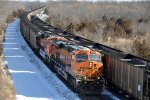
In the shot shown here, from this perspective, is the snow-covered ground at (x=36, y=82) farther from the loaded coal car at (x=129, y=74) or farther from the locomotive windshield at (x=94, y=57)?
the locomotive windshield at (x=94, y=57)

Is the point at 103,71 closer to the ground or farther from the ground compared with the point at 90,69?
closer to the ground

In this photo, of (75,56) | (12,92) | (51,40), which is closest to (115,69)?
(75,56)

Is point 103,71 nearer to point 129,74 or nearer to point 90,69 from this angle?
point 90,69

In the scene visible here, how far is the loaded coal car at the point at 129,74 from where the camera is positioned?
1800 cm

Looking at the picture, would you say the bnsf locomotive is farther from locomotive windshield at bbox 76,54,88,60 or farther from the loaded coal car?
the loaded coal car

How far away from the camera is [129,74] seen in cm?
1997

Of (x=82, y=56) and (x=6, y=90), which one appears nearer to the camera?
(x=6, y=90)

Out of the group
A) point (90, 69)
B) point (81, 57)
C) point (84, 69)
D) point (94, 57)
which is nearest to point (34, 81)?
point (81, 57)

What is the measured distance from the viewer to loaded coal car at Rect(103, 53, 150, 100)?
18.0m

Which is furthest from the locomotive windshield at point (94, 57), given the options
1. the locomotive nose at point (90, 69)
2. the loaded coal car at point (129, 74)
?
the loaded coal car at point (129, 74)

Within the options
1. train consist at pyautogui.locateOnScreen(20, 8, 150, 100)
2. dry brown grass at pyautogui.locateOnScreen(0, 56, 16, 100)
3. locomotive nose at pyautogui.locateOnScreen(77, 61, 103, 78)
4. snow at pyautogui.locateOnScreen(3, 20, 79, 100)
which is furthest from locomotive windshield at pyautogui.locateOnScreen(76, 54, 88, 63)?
dry brown grass at pyautogui.locateOnScreen(0, 56, 16, 100)

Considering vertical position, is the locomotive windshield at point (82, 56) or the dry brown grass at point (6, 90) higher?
the locomotive windshield at point (82, 56)

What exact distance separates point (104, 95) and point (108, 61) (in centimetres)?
238

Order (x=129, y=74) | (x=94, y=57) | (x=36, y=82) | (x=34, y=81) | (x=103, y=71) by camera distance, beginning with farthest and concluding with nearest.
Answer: (x=34, y=81), (x=36, y=82), (x=103, y=71), (x=94, y=57), (x=129, y=74)
